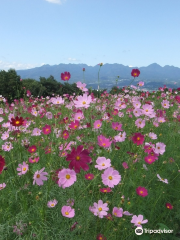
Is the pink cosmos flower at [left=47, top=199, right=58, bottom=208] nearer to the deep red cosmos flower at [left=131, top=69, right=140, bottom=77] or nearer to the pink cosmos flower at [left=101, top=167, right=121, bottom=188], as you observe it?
the pink cosmos flower at [left=101, top=167, right=121, bottom=188]

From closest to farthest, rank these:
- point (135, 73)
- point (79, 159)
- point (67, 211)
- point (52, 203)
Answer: point (79, 159) < point (67, 211) < point (52, 203) < point (135, 73)

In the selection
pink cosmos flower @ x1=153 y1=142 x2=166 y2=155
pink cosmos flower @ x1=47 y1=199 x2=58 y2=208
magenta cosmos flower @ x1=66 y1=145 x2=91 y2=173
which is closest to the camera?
magenta cosmos flower @ x1=66 y1=145 x2=91 y2=173

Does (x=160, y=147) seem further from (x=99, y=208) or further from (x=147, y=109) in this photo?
(x=99, y=208)

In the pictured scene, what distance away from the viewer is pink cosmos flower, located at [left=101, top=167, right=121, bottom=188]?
50.1 inches

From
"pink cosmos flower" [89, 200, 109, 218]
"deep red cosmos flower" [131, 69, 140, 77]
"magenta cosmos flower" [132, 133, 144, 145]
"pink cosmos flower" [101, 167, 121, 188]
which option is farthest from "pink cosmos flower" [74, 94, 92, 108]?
"deep red cosmos flower" [131, 69, 140, 77]

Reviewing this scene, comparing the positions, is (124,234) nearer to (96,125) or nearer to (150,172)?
(150,172)

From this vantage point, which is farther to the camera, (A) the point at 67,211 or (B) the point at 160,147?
(B) the point at 160,147

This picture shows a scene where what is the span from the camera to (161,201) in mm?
1919

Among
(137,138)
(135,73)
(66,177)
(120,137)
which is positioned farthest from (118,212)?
(135,73)

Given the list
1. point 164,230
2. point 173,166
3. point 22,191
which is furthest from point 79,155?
point 173,166

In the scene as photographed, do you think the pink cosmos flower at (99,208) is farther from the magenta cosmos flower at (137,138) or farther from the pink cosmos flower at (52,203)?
the magenta cosmos flower at (137,138)

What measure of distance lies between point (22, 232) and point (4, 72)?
27319mm

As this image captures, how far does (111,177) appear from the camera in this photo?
1307 mm

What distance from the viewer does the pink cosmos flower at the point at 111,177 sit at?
4.17 feet
